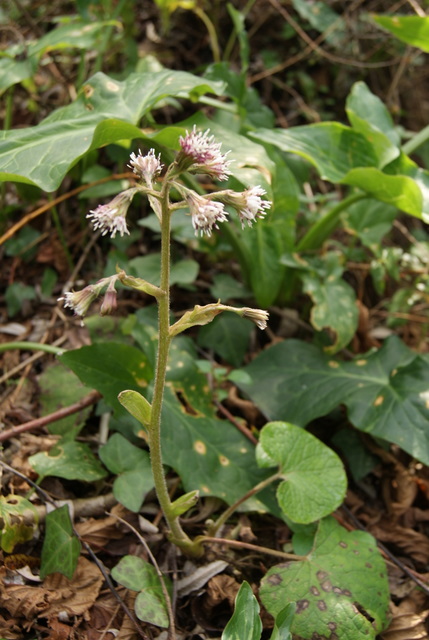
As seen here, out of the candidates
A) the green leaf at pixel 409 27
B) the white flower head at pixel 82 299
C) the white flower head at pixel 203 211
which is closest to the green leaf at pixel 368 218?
the green leaf at pixel 409 27

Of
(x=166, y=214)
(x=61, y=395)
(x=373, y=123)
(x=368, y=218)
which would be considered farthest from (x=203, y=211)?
(x=368, y=218)

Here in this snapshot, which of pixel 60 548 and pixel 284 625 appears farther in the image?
pixel 60 548

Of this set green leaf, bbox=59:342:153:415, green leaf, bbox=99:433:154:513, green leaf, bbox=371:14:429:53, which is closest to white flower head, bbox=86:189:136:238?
green leaf, bbox=59:342:153:415

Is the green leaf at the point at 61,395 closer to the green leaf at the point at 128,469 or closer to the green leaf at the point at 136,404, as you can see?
the green leaf at the point at 128,469

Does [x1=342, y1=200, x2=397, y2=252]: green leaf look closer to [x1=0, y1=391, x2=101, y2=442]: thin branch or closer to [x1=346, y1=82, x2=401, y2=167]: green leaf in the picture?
[x1=346, y1=82, x2=401, y2=167]: green leaf

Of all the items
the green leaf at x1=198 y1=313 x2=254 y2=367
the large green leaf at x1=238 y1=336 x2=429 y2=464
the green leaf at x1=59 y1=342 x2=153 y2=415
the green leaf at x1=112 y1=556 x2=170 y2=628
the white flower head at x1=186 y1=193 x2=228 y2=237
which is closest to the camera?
the white flower head at x1=186 y1=193 x2=228 y2=237

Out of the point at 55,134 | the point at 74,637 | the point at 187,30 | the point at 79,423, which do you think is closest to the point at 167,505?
the point at 74,637

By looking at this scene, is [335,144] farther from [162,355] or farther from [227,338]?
[162,355]
